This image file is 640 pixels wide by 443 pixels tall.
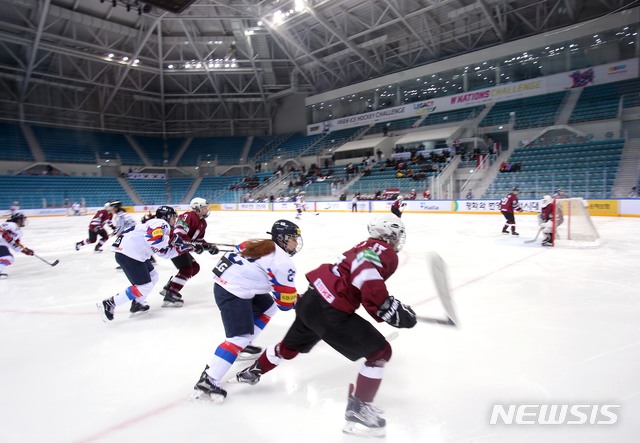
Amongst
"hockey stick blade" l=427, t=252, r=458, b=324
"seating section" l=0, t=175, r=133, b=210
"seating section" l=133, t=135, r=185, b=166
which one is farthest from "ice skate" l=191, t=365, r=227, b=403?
"seating section" l=133, t=135, r=185, b=166

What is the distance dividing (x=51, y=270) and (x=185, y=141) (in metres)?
35.0

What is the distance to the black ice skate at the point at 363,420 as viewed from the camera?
191cm

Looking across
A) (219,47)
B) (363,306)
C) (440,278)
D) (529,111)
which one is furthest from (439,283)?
(219,47)

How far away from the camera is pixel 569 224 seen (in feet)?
26.6

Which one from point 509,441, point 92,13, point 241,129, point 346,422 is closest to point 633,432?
point 509,441

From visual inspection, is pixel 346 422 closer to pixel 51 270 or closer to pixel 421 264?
pixel 421 264

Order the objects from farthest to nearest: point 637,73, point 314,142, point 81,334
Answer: point 314,142 → point 637,73 → point 81,334

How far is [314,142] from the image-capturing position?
111ft

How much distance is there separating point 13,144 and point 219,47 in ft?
60.3

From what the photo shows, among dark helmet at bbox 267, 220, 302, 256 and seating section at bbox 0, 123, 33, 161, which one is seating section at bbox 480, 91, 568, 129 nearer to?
dark helmet at bbox 267, 220, 302, 256

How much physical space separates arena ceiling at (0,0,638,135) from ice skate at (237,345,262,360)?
49.9 feet

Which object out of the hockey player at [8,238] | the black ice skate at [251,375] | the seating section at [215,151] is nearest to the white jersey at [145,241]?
the black ice skate at [251,375]

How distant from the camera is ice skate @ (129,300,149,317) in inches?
155

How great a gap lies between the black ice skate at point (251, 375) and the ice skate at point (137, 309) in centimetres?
207
